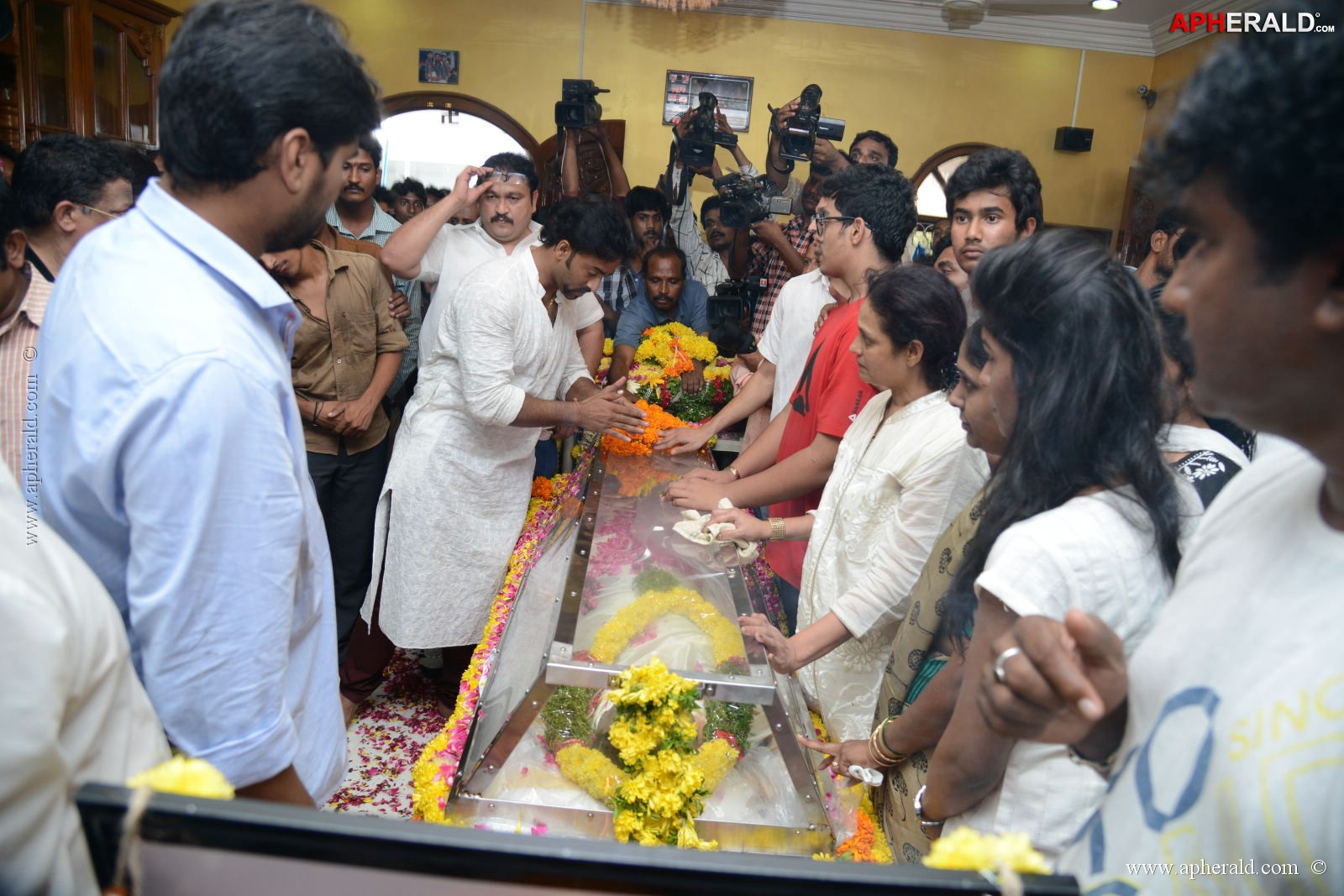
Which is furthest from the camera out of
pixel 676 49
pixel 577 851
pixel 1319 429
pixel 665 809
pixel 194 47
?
pixel 676 49

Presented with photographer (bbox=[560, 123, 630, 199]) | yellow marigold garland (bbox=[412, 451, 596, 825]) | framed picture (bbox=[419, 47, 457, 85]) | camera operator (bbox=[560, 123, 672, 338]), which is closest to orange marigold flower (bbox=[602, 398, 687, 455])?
yellow marigold garland (bbox=[412, 451, 596, 825])

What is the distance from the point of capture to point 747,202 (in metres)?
4.02

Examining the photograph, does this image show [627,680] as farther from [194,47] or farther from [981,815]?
[194,47]

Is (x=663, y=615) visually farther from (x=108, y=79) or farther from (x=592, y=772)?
(x=108, y=79)

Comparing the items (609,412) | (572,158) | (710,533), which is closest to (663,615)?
(710,533)

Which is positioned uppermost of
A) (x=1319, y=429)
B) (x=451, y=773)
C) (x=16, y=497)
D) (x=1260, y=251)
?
(x=1260, y=251)

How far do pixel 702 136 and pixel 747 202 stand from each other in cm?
49

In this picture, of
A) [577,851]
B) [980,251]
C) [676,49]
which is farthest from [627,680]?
[676,49]

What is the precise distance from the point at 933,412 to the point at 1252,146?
4.28 feet

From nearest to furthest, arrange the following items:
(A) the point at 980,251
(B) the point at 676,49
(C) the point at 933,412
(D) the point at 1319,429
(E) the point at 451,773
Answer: (D) the point at 1319,429
(E) the point at 451,773
(C) the point at 933,412
(A) the point at 980,251
(B) the point at 676,49

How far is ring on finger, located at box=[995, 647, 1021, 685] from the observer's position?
0.74m

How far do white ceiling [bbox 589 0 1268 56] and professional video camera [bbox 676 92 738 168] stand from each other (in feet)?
10.8

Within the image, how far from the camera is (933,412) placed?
73.6 inches

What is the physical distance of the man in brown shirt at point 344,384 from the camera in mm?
2930
